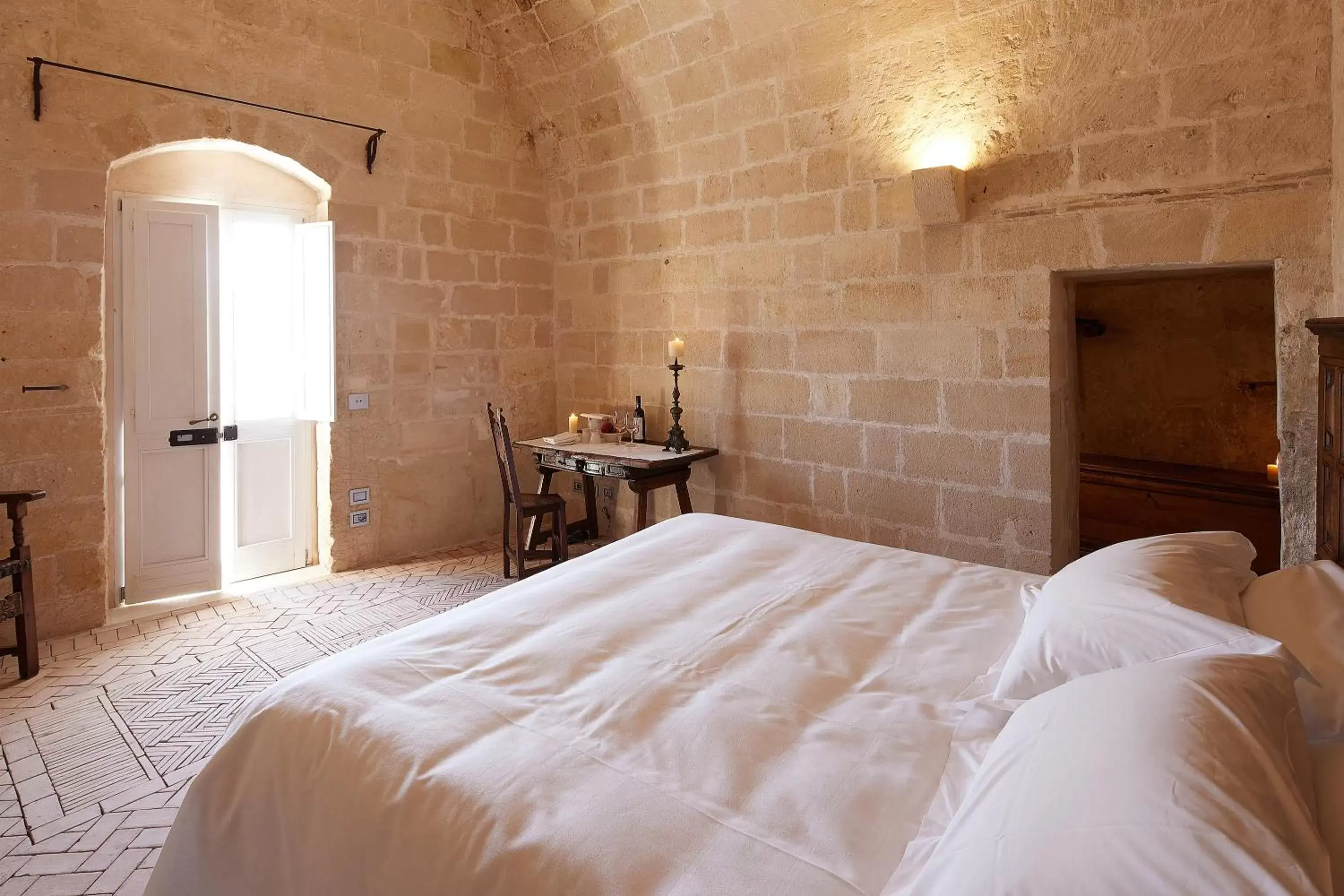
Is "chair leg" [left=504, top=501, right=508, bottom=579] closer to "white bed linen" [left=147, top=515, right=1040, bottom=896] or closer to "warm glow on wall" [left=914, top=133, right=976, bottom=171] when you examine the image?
"white bed linen" [left=147, top=515, right=1040, bottom=896]

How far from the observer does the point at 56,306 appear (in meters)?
3.52

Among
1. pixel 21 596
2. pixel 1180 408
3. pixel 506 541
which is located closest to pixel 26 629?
pixel 21 596

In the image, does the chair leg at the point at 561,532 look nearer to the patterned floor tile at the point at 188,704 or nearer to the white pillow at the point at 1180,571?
the patterned floor tile at the point at 188,704

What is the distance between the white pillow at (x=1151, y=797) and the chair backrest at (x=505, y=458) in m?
3.47

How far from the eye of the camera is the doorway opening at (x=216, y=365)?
156 inches

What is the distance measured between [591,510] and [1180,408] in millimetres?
4348

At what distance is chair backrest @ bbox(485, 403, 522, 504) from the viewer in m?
4.25

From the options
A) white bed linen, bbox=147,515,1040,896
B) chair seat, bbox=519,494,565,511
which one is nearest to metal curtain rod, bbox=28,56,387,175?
chair seat, bbox=519,494,565,511

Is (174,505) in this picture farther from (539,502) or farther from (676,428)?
(676,428)

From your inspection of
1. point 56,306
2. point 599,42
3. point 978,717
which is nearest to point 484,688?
point 978,717

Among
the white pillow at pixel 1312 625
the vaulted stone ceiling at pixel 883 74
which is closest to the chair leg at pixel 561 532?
the vaulted stone ceiling at pixel 883 74

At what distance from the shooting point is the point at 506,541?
4379 mm

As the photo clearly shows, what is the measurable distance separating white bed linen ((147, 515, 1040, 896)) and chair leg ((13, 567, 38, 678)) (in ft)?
7.82

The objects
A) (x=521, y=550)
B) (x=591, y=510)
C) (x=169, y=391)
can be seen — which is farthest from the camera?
(x=591, y=510)
